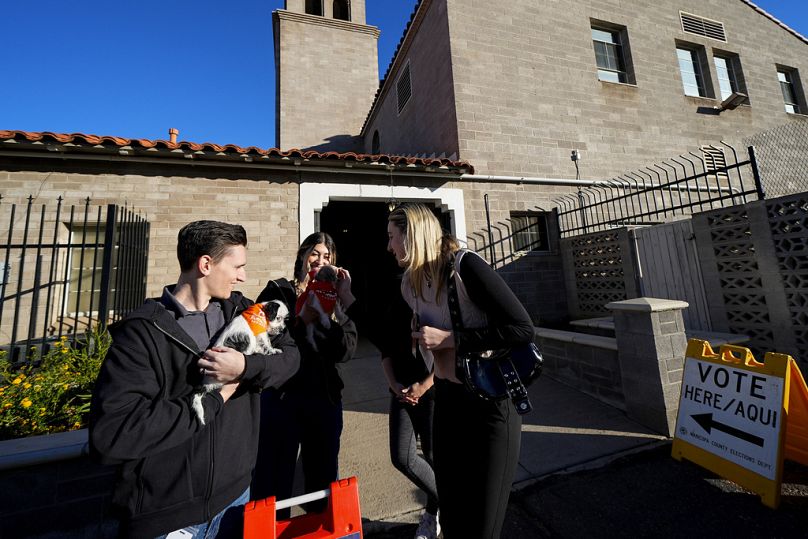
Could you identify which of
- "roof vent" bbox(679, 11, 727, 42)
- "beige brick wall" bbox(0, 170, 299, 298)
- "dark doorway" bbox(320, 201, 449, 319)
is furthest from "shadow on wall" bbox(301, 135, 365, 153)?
"roof vent" bbox(679, 11, 727, 42)

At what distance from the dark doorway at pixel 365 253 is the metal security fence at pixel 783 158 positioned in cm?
1126

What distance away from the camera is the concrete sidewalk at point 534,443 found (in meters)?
2.60

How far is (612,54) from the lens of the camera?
9570 mm

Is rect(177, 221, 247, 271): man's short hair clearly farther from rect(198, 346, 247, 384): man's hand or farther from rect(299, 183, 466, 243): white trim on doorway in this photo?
rect(299, 183, 466, 243): white trim on doorway

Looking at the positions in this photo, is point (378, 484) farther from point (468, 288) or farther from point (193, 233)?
point (193, 233)

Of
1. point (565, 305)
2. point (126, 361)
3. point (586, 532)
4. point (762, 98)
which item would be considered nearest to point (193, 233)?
point (126, 361)

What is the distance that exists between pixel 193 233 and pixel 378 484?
256 centimetres

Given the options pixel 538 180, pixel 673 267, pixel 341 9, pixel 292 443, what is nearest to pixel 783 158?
pixel 538 180

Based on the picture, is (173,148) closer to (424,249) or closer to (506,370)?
(424,249)

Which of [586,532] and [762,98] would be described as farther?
[762,98]

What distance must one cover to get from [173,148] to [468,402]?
6438 mm

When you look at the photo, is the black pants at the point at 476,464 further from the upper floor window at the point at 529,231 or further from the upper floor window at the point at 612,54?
the upper floor window at the point at 612,54

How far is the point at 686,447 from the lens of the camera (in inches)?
115

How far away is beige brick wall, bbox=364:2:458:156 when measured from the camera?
8.06m
